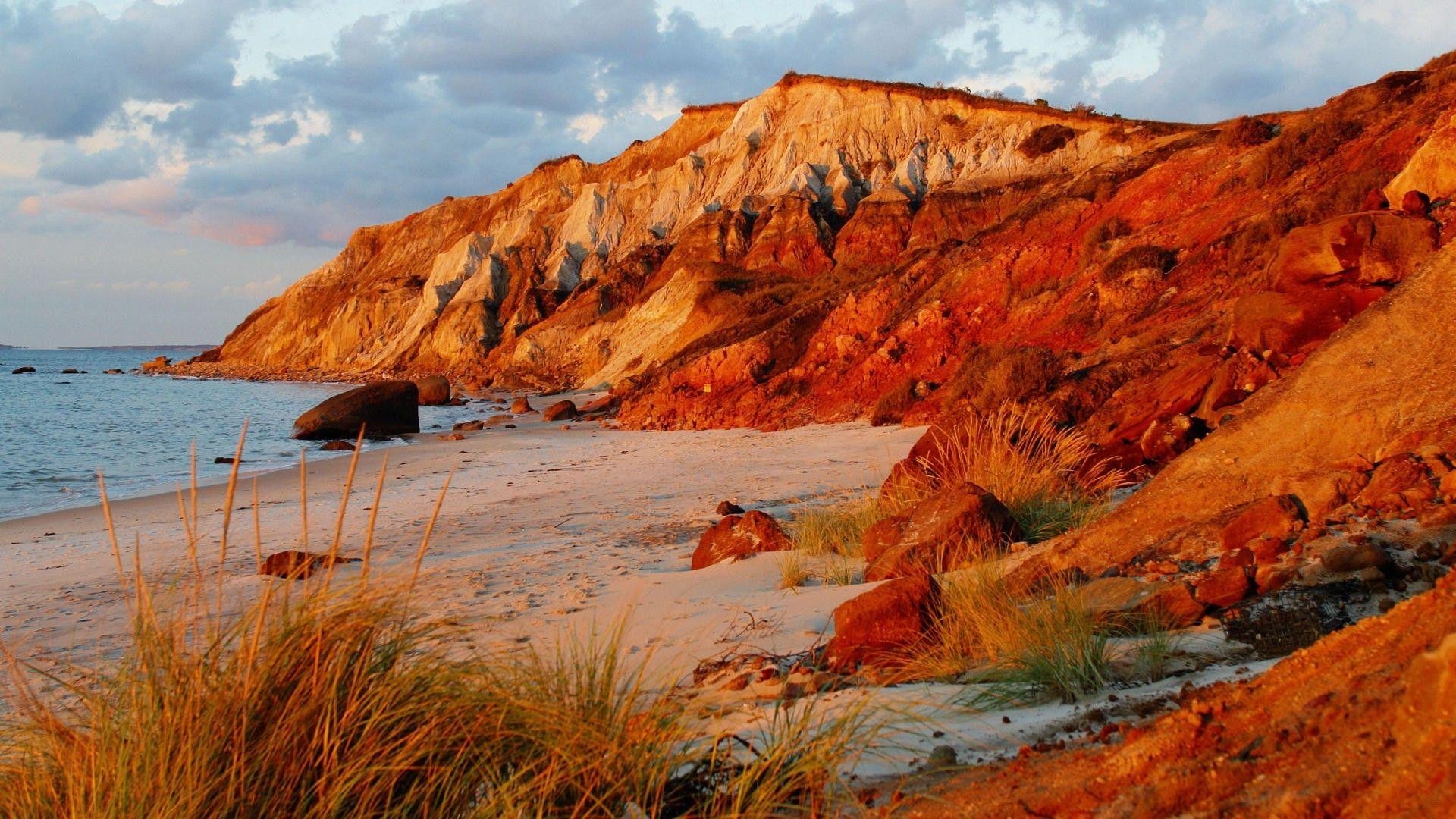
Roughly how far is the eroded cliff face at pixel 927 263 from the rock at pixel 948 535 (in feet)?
5.55

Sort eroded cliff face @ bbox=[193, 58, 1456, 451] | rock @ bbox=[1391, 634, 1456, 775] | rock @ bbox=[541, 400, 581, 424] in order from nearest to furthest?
rock @ bbox=[1391, 634, 1456, 775]
eroded cliff face @ bbox=[193, 58, 1456, 451]
rock @ bbox=[541, 400, 581, 424]

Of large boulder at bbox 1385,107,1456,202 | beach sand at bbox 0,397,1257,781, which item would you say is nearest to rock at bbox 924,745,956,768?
beach sand at bbox 0,397,1257,781

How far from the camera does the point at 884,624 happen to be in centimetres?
471

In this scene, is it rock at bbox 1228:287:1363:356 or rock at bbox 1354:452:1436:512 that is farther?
rock at bbox 1228:287:1363:356

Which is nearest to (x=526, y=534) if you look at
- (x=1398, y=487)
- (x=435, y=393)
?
(x=1398, y=487)

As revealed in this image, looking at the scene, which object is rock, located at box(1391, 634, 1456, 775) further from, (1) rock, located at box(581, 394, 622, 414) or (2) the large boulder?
(1) rock, located at box(581, 394, 622, 414)

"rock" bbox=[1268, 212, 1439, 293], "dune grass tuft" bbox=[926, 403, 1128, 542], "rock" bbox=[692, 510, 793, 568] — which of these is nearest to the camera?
"dune grass tuft" bbox=[926, 403, 1128, 542]

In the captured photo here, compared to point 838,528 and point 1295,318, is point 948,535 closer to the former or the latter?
point 838,528

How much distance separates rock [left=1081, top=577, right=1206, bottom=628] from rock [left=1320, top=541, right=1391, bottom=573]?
573mm

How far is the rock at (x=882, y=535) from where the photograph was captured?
701 cm

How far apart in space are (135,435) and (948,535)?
2496 centimetres

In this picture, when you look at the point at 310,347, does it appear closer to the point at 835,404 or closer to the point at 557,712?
the point at 835,404

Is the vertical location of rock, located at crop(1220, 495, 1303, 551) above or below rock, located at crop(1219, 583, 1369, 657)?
above

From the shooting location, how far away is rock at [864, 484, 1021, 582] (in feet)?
20.7
